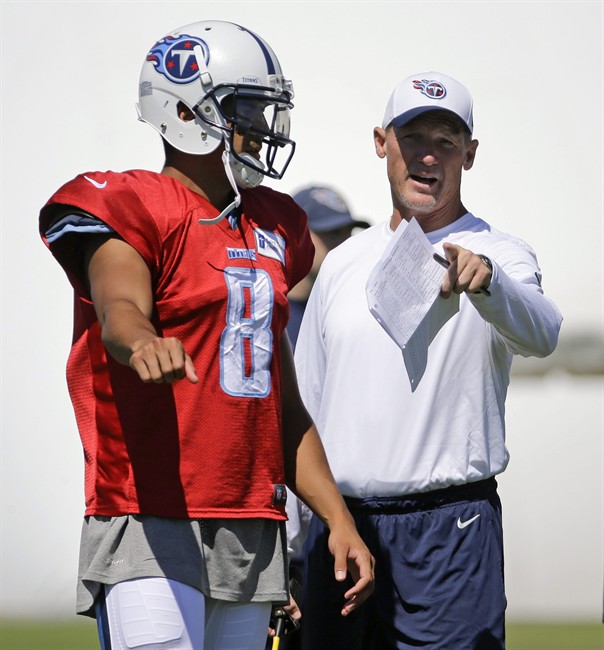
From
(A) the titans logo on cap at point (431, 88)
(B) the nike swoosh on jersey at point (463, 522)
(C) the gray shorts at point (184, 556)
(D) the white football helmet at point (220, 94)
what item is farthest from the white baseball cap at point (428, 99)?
(C) the gray shorts at point (184, 556)

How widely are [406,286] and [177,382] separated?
0.61m

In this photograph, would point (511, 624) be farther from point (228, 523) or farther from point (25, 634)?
point (228, 523)

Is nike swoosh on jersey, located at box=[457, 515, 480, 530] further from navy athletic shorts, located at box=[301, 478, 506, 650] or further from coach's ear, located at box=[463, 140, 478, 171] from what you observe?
coach's ear, located at box=[463, 140, 478, 171]

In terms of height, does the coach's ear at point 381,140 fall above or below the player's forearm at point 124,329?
above

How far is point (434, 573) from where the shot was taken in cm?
312

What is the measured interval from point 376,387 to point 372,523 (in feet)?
1.11

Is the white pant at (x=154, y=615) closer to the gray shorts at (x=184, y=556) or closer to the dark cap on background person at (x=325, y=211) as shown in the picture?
the gray shorts at (x=184, y=556)

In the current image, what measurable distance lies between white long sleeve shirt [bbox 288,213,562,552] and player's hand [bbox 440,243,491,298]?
0.96 feet

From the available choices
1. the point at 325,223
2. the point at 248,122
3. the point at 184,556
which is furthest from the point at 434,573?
the point at 325,223

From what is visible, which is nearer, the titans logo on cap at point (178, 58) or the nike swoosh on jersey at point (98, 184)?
the nike swoosh on jersey at point (98, 184)

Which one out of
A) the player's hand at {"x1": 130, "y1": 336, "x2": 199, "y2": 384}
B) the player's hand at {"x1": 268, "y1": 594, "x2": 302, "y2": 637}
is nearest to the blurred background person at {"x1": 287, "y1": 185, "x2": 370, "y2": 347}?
the player's hand at {"x1": 268, "y1": 594, "x2": 302, "y2": 637}

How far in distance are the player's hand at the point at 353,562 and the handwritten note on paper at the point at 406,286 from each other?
43 centimetres

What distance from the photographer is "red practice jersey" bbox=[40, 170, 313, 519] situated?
2.35 metres

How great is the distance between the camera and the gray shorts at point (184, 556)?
2.32 meters
